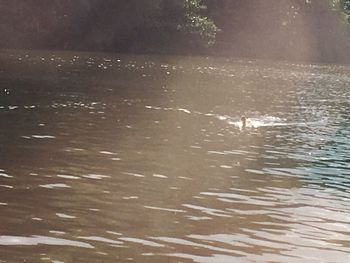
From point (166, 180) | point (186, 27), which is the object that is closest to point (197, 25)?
point (186, 27)

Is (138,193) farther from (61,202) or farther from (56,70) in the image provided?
(56,70)

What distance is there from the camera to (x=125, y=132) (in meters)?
23.2

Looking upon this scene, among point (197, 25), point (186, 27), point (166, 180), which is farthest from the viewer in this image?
point (197, 25)

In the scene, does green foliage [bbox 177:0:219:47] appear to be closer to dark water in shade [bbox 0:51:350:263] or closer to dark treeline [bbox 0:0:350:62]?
dark treeline [bbox 0:0:350:62]

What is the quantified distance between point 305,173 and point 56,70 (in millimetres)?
31915

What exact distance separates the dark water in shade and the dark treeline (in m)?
46.1

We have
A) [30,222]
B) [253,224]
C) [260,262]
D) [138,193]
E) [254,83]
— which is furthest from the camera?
[254,83]

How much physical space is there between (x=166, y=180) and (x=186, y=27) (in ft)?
247

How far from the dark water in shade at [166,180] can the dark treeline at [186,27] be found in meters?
46.1

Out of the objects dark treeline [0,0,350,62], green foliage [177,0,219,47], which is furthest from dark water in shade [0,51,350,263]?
green foliage [177,0,219,47]

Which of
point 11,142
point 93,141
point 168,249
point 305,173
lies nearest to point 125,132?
point 93,141

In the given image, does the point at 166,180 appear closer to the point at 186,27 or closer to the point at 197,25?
the point at 186,27

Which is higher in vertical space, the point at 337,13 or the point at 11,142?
the point at 337,13

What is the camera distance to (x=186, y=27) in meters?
89.8
